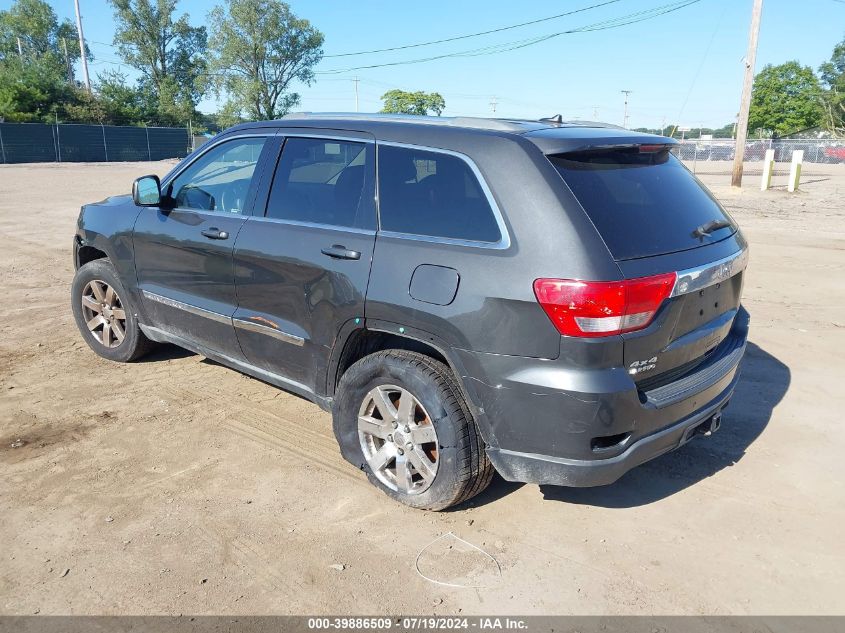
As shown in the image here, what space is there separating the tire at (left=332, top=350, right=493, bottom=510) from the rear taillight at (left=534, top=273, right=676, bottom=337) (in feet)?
2.13

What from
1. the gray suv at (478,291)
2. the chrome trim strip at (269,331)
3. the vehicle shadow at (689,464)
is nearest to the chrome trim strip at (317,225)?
the gray suv at (478,291)

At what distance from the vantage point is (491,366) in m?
2.86

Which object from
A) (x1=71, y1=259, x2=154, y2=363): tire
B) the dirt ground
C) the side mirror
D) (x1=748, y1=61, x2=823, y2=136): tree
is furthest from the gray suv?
(x1=748, y1=61, x2=823, y2=136): tree

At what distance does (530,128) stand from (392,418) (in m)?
1.56

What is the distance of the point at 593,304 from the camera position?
2.65 meters

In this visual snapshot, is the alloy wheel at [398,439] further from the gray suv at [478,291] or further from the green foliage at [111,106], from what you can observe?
the green foliage at [111,106]

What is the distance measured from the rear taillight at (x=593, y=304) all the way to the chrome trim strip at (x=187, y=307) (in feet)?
7.22

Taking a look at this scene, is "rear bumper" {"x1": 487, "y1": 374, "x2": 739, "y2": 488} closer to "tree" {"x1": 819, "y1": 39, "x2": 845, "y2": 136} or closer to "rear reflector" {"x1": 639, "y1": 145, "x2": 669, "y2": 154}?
"rear reflector" {"x1": 639, "y1": 145, "x2": 669, "y2": 154}

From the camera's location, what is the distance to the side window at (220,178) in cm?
413

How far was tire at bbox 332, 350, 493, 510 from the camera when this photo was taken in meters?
3.08

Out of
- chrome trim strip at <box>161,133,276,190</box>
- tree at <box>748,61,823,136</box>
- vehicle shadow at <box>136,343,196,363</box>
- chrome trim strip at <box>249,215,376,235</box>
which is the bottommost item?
vehicle shadow at <box>136,343,196,363</box>

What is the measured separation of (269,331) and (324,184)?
90cm

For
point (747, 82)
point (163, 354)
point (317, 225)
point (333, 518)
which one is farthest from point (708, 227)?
point (747, 82)

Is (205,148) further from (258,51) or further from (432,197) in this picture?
(258,51)
